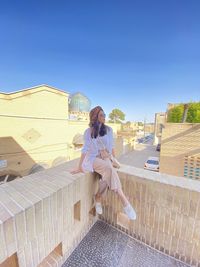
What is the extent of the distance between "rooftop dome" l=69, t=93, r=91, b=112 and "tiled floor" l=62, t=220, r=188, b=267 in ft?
57.7

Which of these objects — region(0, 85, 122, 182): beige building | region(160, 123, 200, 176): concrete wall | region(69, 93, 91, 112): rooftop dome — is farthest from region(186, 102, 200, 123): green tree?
region(69, 93, 91, 112): rooftop dome

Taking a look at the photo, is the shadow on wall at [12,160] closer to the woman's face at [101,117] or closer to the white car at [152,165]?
the woman's face at [101,117]

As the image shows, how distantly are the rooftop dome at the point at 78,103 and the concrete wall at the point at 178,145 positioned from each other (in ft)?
46.7

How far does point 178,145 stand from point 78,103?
15122mm

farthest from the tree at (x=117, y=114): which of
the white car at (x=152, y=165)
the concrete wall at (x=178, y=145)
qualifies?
the concrete wall at (x=178, y=145)

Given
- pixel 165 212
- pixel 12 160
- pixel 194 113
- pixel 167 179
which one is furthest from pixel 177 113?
pixel 12 160

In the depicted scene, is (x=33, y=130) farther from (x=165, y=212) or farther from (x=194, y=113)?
(x=194, y=113)

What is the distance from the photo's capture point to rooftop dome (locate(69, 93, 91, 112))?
1845 centimetres

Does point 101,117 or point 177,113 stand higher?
point 177,113

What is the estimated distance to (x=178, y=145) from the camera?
581cm

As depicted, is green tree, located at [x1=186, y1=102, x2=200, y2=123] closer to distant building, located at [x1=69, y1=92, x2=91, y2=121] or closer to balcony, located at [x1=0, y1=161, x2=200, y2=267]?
balcony, located at [x1=0, y1=161, x2=200, y2=267]

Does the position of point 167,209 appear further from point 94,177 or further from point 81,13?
point 81,13

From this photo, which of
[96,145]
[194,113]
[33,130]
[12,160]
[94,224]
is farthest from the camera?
[194,113]

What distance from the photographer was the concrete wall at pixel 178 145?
5.49 metres
